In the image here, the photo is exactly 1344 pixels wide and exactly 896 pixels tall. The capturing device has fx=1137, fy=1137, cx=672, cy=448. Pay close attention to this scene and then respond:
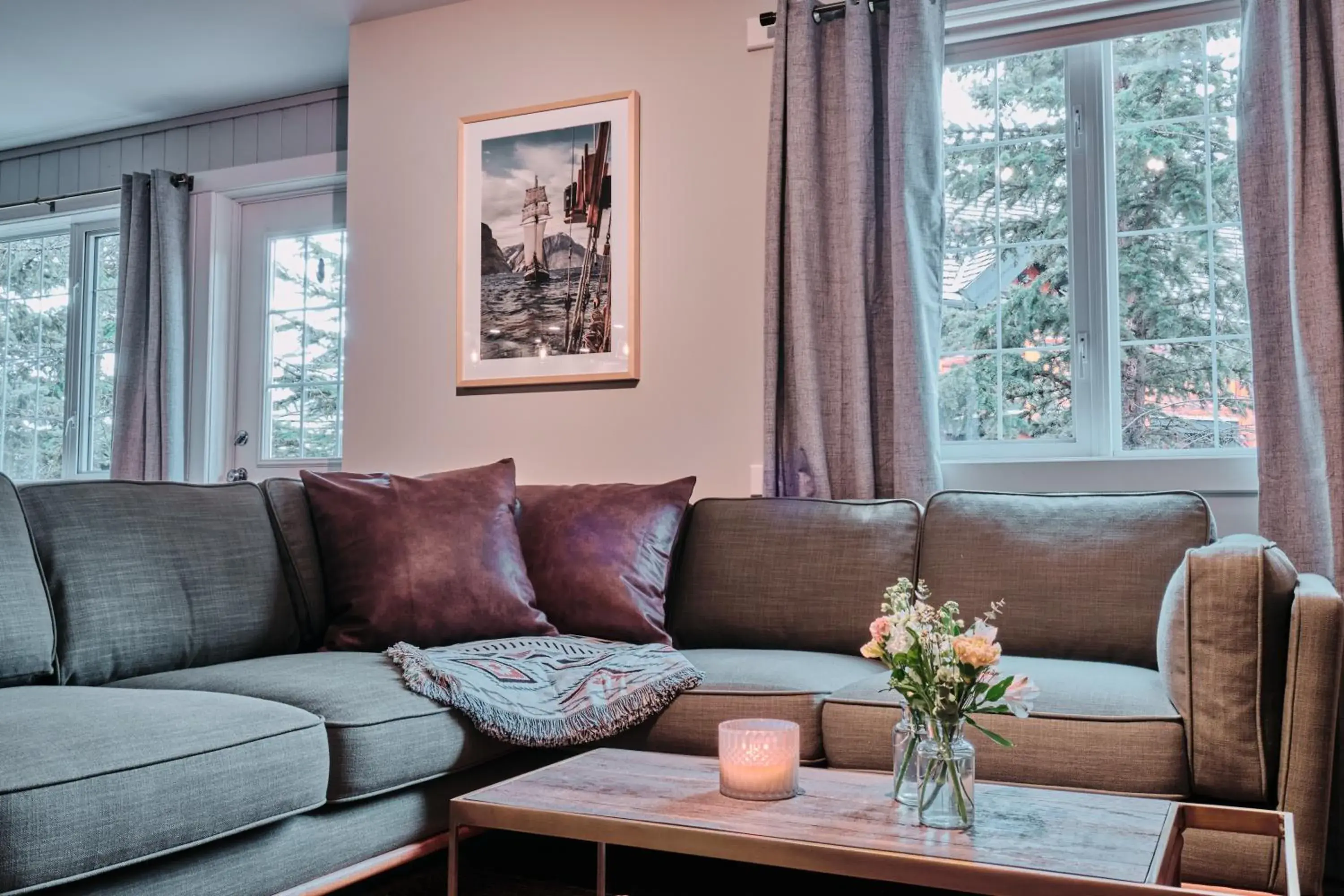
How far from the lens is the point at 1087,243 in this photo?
3.16m

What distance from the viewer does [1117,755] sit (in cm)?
198

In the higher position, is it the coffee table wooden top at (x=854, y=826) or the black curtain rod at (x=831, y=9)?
the black curtain rod at (x=831, y=9)

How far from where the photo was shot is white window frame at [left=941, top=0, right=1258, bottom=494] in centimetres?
307

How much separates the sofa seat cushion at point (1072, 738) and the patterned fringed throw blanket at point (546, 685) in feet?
1.21

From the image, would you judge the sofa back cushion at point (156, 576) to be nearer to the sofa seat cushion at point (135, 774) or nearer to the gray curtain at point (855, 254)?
the sofa seat cushion at point (135, 774)

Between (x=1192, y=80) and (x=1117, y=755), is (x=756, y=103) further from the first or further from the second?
(x=1117, y=755)

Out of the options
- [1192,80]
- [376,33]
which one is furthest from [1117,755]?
[376,33]

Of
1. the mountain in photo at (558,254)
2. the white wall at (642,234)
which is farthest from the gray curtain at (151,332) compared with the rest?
the mountain in photo at (558,254)

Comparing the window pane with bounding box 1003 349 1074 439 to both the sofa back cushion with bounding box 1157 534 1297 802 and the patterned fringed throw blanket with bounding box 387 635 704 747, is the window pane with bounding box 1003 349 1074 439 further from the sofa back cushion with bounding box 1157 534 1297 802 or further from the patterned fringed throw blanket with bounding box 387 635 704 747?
the patterned fringed throw blanket with bounding box 387 635 704 747

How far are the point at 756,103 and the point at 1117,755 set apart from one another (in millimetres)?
2200

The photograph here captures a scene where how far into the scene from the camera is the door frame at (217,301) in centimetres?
478

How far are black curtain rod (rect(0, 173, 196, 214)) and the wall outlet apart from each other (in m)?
2.72

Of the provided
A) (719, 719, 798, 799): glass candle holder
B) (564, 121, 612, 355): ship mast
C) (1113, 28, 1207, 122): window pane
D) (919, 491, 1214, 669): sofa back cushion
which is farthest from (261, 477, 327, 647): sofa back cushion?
(1113, 28, 1207, 122): window pane

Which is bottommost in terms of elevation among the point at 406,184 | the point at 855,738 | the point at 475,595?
the point at 855,738
